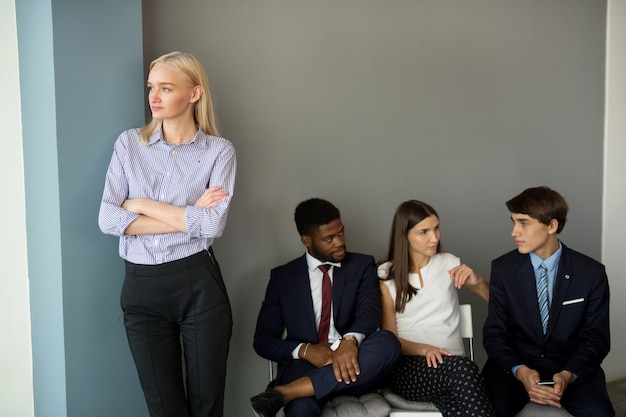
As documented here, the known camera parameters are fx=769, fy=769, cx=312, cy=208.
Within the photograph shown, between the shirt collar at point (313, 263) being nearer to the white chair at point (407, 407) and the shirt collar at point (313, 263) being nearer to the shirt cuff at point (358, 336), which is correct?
the shirt cuff at point (358, 336)

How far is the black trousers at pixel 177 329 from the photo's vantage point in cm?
327

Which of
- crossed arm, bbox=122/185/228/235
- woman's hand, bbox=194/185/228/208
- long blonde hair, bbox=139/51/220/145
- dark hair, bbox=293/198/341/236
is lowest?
dark hair, bbox=293/198/341/236

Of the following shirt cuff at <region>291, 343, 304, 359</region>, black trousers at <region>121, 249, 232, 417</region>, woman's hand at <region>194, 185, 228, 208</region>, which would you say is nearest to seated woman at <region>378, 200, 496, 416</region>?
shirt cuff at <region>291, 343, 304, 359</region>

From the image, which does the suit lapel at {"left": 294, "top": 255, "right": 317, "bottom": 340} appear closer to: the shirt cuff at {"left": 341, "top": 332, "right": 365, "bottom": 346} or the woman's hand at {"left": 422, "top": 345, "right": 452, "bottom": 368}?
the shirt cuff at {"left": 341, "top": 332, "right": 365, "bottom": 346}

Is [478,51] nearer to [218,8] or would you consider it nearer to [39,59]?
[218,8]

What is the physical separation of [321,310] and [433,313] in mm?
589

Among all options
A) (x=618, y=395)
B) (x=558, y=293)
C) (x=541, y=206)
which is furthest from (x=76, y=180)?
(x=618, y=395)

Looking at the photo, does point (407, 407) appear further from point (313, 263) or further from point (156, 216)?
point (156, 216)

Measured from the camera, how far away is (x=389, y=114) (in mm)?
4645

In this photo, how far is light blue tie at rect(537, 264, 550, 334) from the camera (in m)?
3.85

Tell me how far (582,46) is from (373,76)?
5.97 ft

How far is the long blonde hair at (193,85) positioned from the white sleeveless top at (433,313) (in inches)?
51.0

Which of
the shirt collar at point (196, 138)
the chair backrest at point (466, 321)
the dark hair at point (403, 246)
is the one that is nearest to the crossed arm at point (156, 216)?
the shirt collar at point (196, 138)

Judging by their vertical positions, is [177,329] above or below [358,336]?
above
